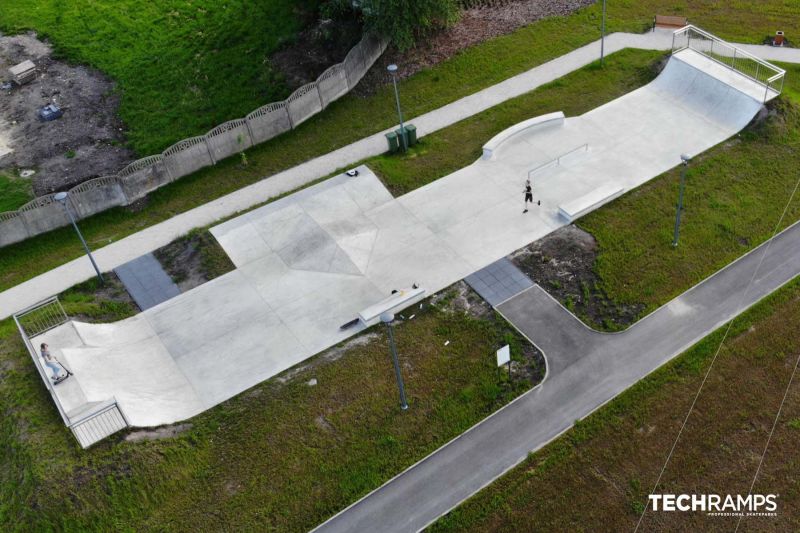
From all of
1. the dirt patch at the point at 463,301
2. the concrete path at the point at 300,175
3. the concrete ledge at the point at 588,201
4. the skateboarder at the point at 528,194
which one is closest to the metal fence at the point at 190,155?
the concrete path at the point at 300,175

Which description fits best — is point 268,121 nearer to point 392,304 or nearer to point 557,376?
point 392,304

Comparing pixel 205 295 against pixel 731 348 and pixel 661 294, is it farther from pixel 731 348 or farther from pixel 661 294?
pixel 731 348

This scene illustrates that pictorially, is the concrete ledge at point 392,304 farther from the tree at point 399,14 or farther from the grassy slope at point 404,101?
the tree at point 399,14

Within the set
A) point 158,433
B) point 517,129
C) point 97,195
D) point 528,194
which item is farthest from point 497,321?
point 97,195

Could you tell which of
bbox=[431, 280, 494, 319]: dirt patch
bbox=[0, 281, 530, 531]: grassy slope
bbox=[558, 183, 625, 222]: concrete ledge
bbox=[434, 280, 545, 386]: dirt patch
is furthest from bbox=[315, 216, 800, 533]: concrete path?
bbox=[558, 183, 625, 222]: concrete ledge

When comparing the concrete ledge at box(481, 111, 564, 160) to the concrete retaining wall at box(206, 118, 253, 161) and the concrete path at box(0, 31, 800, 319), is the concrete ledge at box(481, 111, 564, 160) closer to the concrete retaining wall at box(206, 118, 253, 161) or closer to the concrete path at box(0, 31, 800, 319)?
the concrete path at box(0, 31, 800, 319)

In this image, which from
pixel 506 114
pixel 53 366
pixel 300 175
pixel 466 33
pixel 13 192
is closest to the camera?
pixel 53 366
